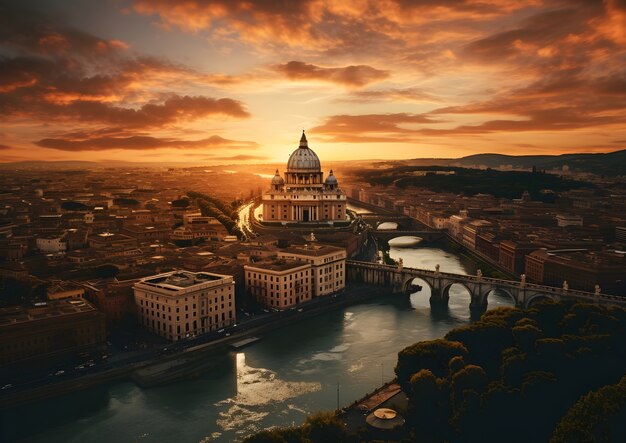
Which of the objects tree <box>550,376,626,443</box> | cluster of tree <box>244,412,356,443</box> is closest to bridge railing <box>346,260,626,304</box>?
tree <box>550,376,626,443</box>

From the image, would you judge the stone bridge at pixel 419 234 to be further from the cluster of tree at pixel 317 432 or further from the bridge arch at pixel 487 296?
the cluster of tree at pixel 317 432

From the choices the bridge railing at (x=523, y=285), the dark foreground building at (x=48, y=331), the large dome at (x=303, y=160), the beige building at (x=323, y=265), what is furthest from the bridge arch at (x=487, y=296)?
the large dome at (x=303, y=160)

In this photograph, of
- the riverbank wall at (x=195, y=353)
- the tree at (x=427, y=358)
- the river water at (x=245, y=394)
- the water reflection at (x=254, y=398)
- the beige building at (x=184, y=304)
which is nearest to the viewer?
the river water at (x=245, y=394)

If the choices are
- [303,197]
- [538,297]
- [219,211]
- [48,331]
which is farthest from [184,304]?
[219,211]

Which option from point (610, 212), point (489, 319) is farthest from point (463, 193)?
point (489, 319)

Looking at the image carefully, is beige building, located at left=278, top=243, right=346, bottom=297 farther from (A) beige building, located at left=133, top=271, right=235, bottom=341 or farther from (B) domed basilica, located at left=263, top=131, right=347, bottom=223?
(B) domed basilica, located at left=263, top=131, right=347, bottom=223

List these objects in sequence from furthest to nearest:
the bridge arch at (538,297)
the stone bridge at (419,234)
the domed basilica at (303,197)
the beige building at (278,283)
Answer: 1. the stone bridge at (419,234)
2. the domed basilica at (303,197)
3. the beige building at (278,283)
4. the bridge arch at (538,297)

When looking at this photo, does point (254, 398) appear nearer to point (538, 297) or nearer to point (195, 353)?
point (195, 353)
